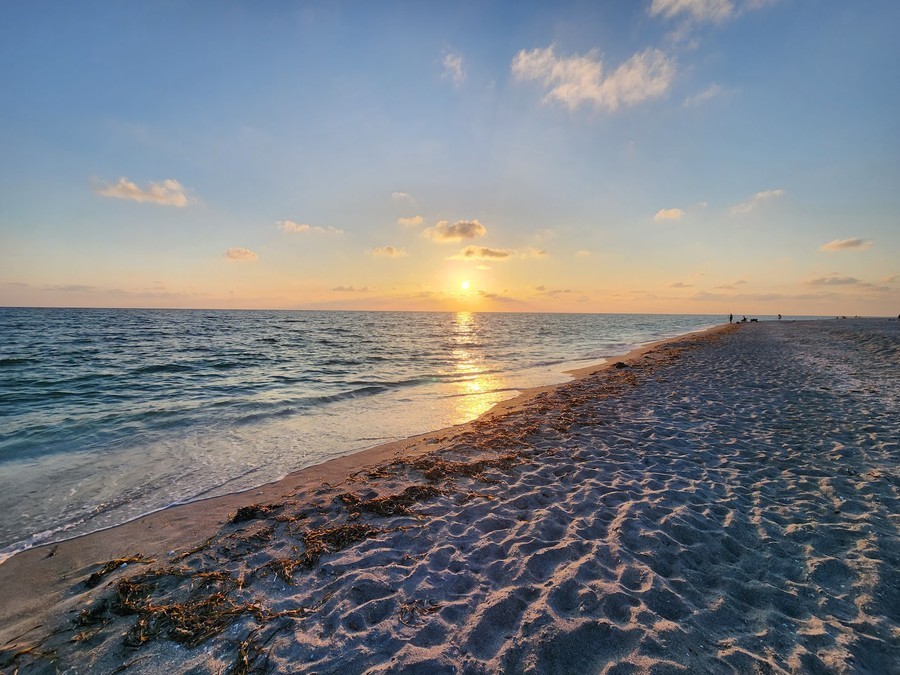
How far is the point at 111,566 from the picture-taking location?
4.88 m

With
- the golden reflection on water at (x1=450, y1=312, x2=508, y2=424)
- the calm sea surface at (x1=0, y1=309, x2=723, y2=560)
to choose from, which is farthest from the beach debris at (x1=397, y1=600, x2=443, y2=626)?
the golden reflection on water at (x1=450, y1=312, x2=508, y2=424)

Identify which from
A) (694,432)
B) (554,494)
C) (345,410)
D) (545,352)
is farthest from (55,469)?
(545,352)

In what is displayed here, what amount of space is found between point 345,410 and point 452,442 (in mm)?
6265

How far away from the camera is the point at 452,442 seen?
9477 mm

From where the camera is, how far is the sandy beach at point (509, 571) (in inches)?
131

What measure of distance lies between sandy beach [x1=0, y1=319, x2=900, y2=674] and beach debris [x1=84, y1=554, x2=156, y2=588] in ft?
0.09

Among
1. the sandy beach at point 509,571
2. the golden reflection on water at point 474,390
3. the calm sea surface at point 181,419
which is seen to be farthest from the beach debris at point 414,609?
the golden reflection on water at point 474,390

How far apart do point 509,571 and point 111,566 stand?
5021 mm

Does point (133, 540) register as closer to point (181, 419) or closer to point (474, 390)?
point (181, 419)

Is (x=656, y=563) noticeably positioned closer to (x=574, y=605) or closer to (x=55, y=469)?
(x=574, y=605)

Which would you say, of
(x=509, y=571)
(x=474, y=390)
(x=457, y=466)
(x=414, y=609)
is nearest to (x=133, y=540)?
(x=414, y=609)

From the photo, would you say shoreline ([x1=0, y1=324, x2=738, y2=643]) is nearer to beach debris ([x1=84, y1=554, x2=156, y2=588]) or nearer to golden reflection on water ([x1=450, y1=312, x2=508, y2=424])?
beach debris ([x1=84, y1=554, x2=156, y2=588])

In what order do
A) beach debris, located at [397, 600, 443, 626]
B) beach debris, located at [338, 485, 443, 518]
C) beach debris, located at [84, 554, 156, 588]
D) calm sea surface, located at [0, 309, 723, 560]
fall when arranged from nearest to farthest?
1. beach debris, located at [397, 600, 443, 626]
2. beach debris, located at [84, 554, 156, 588]
3. beach debris, located at [338, 485, 443, 518]
4. calm sea surface, located at [0, 309, 723, 560]

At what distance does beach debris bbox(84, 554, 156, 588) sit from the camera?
183 inches
